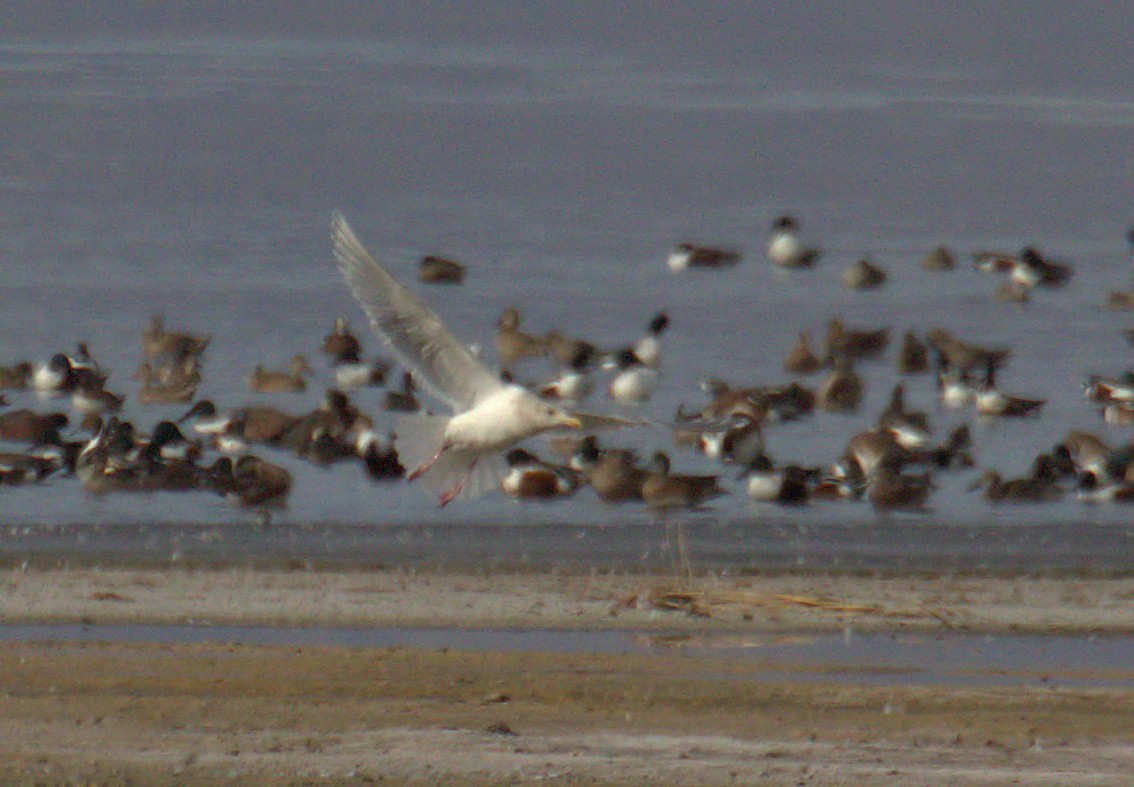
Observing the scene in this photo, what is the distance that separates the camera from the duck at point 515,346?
2177 centimetres

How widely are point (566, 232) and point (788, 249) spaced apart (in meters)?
4.14

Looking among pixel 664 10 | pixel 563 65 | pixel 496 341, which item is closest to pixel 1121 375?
pixel 496 341

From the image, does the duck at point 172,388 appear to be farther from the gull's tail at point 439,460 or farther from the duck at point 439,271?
the gull's tail at point 439,460

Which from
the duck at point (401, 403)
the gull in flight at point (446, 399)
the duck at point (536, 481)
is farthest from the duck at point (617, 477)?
the gull in flight at point (446, 399)

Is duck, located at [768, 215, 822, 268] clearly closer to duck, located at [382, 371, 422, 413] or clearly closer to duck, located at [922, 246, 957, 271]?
duck, located at [922, 246, 957, 271]

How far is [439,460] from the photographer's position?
11.8 meters

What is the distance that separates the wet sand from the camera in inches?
315

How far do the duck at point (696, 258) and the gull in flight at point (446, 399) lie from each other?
652 inches

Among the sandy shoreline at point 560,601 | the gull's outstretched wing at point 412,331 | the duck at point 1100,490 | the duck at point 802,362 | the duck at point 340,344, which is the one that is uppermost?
the gull's outstretched wing at point 412,331

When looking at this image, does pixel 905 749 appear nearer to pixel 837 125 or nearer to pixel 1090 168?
pixel 1090 168

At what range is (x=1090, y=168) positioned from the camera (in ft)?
147

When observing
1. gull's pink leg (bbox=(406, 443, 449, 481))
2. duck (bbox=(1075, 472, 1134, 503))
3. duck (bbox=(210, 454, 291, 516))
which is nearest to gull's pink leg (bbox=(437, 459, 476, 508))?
gull's pink leg (bbox=(406, 443, 449, 481))

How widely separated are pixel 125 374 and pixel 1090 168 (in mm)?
27270

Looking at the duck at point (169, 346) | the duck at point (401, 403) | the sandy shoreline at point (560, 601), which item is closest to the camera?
the sandy shoreline at point (560, 601)
